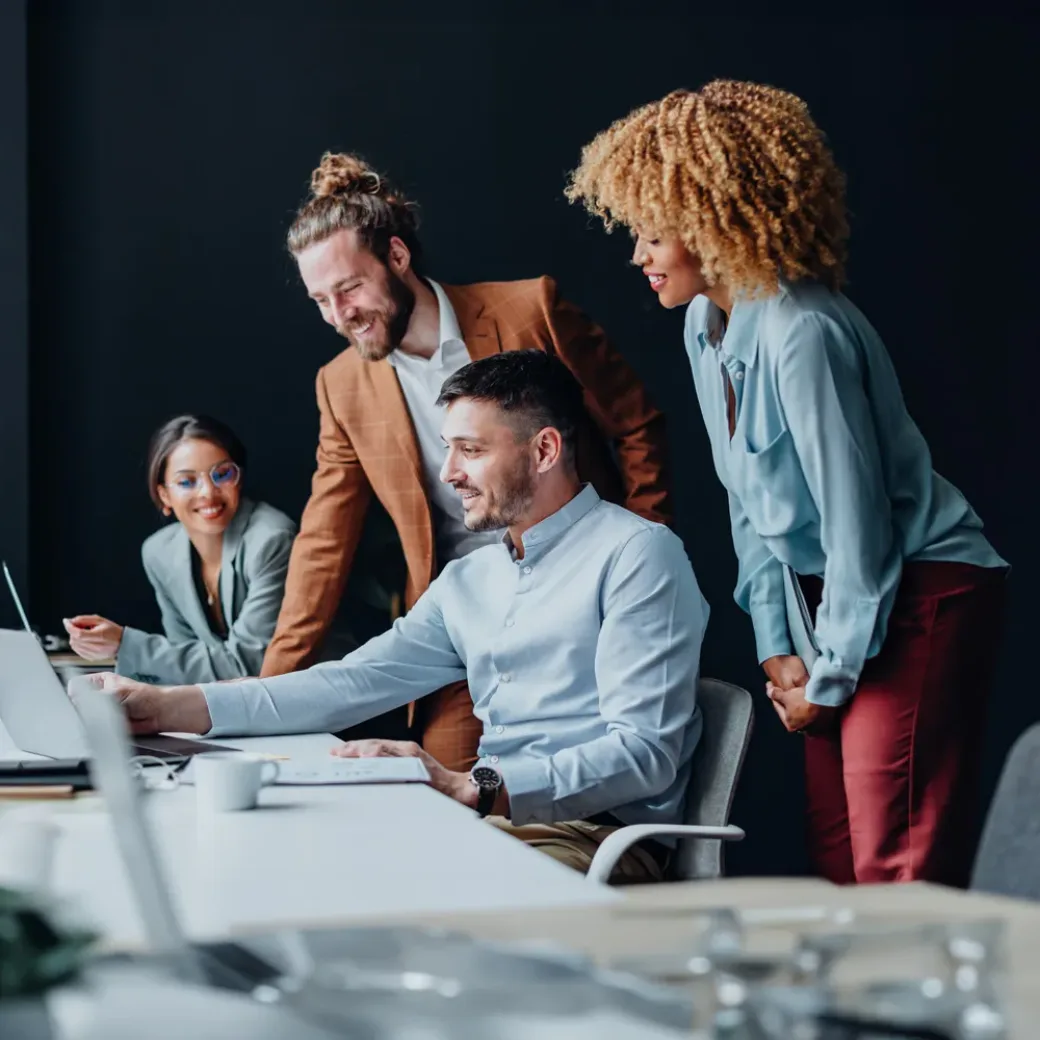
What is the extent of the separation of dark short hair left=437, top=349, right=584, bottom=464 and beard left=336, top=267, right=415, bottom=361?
933 mm

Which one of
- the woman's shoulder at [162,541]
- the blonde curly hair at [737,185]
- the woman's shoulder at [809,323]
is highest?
the blonde curly hair at [737,185]

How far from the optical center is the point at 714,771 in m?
2.26

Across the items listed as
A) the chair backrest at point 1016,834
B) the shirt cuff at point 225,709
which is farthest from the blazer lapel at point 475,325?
the chair backrest at point 1016,834

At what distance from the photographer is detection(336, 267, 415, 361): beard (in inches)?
143

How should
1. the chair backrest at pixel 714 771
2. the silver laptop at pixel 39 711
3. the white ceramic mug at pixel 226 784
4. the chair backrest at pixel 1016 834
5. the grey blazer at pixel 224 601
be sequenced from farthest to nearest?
the grey blazer at pixel 224 601 → the chair backrest at pixel 714 771 → the silver laptop at pixel 39 711 → the white ceramic mug at pixel 226 784 → the chair backrest at pixel 1016 834

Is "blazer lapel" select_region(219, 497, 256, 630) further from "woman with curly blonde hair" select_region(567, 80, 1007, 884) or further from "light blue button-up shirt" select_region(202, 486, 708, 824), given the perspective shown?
"woman with curly blonde hair" select_region(567, 80, 1007, 884)

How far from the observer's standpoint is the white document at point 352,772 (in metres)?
1.94

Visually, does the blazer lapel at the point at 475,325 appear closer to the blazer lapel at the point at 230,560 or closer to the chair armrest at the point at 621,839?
the blazer lapel at the point at 230,560

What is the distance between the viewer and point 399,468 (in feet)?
12.1

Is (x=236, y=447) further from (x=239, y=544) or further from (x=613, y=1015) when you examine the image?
(x=613, y=1015)

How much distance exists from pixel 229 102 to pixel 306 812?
9.98 ft

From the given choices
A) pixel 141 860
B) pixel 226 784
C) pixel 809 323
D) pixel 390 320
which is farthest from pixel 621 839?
pixel 390 320

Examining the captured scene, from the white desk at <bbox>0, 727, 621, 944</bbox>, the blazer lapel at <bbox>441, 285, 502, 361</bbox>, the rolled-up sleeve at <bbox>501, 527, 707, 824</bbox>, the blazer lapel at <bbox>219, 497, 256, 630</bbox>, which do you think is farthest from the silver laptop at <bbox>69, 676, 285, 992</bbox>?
the blazer lapel at <bbox>219, 497, 256, 630</bbox>

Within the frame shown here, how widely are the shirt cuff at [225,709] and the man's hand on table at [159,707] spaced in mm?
12
